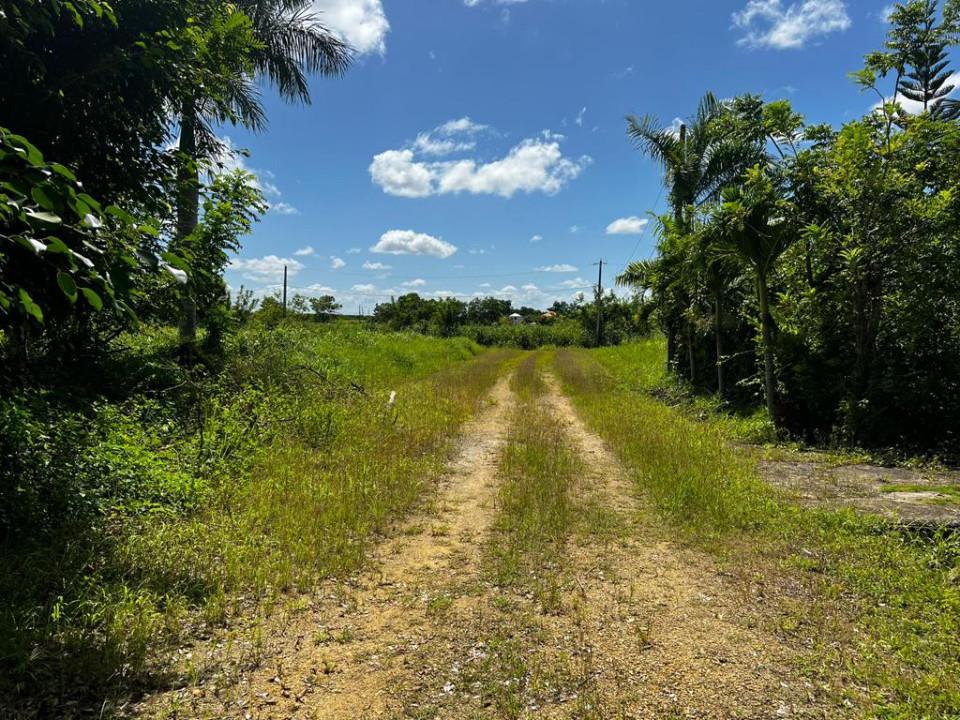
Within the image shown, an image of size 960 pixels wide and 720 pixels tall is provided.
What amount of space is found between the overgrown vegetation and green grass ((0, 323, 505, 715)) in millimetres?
6629

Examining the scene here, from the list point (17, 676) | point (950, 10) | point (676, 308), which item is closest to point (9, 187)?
point (17, 676)

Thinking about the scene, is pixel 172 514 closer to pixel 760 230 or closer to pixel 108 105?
pixel 108 105

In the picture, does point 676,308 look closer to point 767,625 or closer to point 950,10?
point 950,10

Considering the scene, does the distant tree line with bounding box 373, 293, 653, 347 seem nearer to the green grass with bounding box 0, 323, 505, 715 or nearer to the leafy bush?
the leafy bush

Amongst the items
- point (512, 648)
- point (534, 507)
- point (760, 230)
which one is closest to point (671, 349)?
point (760, 230)

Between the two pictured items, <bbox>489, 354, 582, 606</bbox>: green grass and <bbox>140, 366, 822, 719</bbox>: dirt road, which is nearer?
<bbox>140, 366, 822, 719</bbox>: dirt road

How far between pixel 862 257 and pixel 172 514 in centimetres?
995

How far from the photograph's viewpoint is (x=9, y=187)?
150 centimetres

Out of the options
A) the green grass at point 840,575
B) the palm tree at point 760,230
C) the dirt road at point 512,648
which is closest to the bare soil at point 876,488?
the green grass at point 840,575

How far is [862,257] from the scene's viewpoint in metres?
7.89

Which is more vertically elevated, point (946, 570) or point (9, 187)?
point (9, 187)

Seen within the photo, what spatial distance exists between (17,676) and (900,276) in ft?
35.3

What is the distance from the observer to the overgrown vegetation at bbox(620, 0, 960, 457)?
7.61 meters

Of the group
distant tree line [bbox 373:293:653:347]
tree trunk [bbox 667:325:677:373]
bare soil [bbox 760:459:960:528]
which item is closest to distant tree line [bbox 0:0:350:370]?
bare soil [bbox 760:459:960:528]
